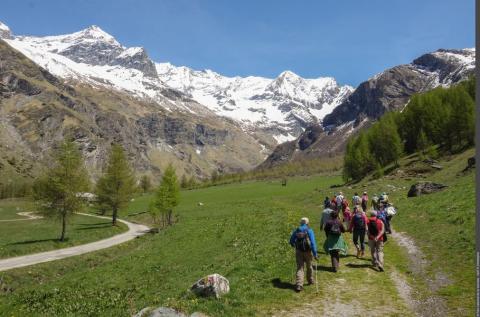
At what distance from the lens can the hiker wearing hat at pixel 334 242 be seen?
21625 millimetres

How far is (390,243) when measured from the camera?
2895 cm

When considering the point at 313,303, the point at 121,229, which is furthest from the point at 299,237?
the point at 121,229

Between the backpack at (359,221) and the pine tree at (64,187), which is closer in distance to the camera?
the backpack at (359,221)

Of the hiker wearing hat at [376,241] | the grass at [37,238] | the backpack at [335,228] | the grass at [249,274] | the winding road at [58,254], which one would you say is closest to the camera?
the grass at [249,274]

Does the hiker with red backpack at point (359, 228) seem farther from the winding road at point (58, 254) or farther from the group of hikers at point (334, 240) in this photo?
the winding road at point (58, 254)

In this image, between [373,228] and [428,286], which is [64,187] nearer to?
[373,228]

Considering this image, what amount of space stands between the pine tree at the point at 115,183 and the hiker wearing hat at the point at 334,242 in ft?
203

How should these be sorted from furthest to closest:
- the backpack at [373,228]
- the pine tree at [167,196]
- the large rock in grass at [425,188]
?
the pine tree at [167,196] < the large rock in grass at [425,188] < the backpack at [373,228]

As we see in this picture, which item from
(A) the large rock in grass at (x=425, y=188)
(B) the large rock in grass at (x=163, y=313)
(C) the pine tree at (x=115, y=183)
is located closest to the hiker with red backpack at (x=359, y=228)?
(B) the large rock in grass at (x=163, y=313)

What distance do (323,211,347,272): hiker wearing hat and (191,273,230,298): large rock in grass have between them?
6.16 metres

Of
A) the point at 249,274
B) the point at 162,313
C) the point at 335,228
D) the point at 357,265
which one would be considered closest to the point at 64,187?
the point at 249,274

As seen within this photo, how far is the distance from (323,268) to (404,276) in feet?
13.2

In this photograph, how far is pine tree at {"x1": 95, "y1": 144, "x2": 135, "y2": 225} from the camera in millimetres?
78000

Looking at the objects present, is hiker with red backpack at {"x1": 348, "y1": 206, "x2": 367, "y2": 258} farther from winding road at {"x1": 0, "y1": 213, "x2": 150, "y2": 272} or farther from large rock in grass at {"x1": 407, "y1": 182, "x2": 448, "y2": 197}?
winding road at {"x1": 0, "y1": 213, "x2": 150, "y2": 272}
